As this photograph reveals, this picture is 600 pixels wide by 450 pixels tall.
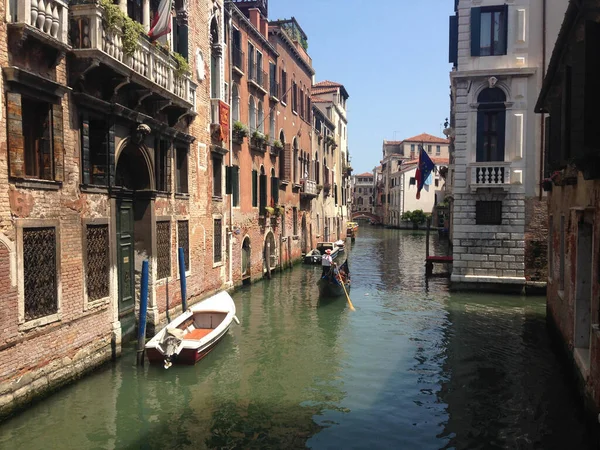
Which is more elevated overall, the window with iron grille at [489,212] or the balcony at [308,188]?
the balcony at [308,188]

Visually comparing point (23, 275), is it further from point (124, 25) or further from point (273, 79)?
point (273, 79)

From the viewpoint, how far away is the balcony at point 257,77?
1811 centimetres

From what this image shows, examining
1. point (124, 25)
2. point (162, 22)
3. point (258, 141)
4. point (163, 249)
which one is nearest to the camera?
point (124, 25)

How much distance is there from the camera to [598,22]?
6.00m

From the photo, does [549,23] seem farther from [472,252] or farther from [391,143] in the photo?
[391,143]

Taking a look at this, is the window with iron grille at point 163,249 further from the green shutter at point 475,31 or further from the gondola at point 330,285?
the green shutter at point 475,31

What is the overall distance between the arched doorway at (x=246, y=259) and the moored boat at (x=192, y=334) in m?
5.55

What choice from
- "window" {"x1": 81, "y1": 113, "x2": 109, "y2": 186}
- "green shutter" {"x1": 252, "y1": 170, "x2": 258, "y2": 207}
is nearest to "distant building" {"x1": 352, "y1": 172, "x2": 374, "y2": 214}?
"green shutter" {"x1": 252, "y1": 170, "x2": 258, "y2": 207}

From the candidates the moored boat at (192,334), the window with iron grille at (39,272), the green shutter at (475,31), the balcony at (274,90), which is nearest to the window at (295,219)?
the balcony at (274,90)

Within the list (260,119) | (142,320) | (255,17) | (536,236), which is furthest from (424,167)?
(142,320)

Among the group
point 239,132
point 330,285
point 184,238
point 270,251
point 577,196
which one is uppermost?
point 239,132

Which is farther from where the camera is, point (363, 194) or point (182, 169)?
point (363, 194)

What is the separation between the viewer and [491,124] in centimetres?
1627

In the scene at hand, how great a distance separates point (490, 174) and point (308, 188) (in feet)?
38.8
